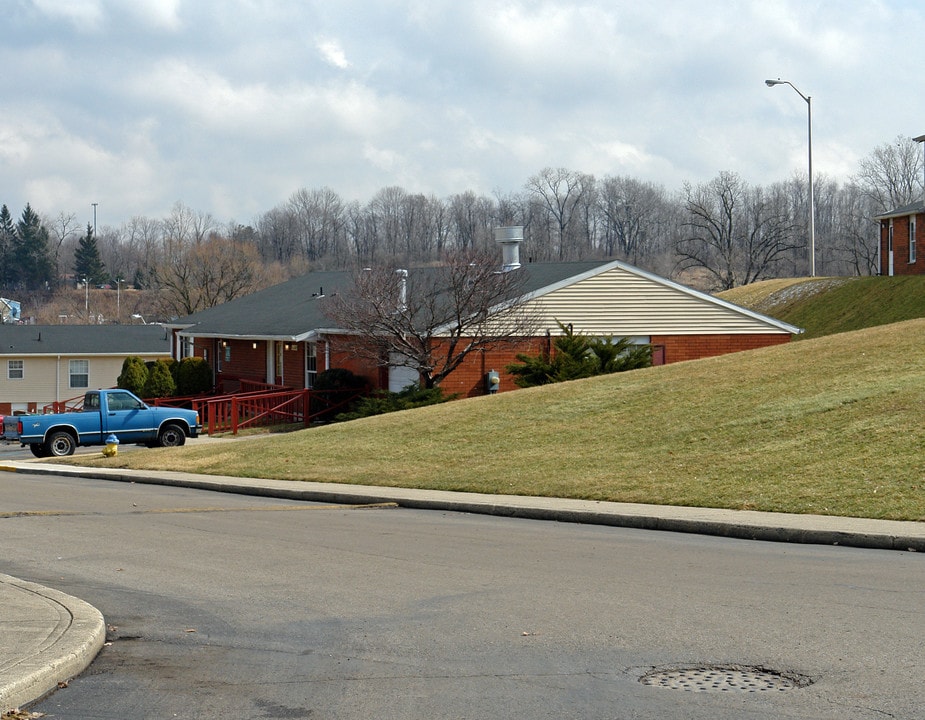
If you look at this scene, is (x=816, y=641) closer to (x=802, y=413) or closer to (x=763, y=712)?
(x=763, y=712)

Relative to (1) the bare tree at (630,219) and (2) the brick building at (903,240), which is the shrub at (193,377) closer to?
(2) the brick building at (903,240)

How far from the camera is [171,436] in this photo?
104 feet

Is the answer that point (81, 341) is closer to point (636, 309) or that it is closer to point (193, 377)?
point (193, 377)

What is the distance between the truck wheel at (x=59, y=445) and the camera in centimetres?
2989

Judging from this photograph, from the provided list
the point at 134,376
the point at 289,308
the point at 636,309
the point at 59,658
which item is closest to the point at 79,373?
the point at 134,376

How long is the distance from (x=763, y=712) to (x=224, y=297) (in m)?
74.4

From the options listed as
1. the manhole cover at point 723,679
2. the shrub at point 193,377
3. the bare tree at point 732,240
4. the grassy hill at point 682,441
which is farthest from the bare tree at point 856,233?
the manhole cover at point 723,679

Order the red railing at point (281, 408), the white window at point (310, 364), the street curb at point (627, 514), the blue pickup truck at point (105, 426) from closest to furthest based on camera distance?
the street curb at point (627, 514) → the blue pickup truck at point (105, 426) → the red railing at point (281, 408) → the white window at point (310, 364)

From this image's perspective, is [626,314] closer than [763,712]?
No

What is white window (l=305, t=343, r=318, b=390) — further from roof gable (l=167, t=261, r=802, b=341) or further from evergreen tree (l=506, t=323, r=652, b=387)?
evergreen tree (l=506, t=323, r=652, b=387)

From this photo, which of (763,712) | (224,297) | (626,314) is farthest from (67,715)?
(224,297)

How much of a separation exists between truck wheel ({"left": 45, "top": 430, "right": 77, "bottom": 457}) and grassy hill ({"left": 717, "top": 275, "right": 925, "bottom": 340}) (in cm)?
3116

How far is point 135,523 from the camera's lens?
51.3 ft

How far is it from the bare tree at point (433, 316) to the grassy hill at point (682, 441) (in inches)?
222
